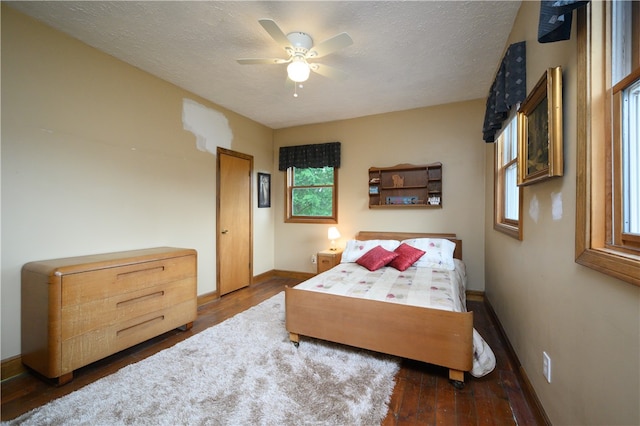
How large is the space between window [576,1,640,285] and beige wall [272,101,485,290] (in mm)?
2809

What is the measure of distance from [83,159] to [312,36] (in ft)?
7.47

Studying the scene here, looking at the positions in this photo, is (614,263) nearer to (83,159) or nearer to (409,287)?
(409,287)

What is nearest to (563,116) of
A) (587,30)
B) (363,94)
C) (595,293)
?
(587,30)

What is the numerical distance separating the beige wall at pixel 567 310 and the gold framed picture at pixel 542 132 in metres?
0.04

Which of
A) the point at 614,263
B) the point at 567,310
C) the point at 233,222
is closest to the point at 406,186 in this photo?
the point at 233,222

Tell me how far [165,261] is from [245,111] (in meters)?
2.52

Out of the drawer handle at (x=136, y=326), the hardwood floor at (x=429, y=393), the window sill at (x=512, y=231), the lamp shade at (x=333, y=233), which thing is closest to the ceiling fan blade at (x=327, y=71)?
the window sill at (x=512, y=231)

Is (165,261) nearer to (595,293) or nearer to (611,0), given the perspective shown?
(595,293)

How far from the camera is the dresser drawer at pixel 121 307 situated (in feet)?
6.28

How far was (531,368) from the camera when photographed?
5.63ft

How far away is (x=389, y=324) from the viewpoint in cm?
203

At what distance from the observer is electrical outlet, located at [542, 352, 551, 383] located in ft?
4.71

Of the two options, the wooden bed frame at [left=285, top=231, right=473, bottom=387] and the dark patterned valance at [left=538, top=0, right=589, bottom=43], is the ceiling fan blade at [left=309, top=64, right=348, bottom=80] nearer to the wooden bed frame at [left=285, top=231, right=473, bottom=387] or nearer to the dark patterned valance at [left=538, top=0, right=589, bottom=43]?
the dark patterned valance at [left=538, top=0, right=589, bottom=43]

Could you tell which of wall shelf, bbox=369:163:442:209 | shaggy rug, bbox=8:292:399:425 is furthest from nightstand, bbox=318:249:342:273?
shaggy rug, bbox=8:292:399:425
